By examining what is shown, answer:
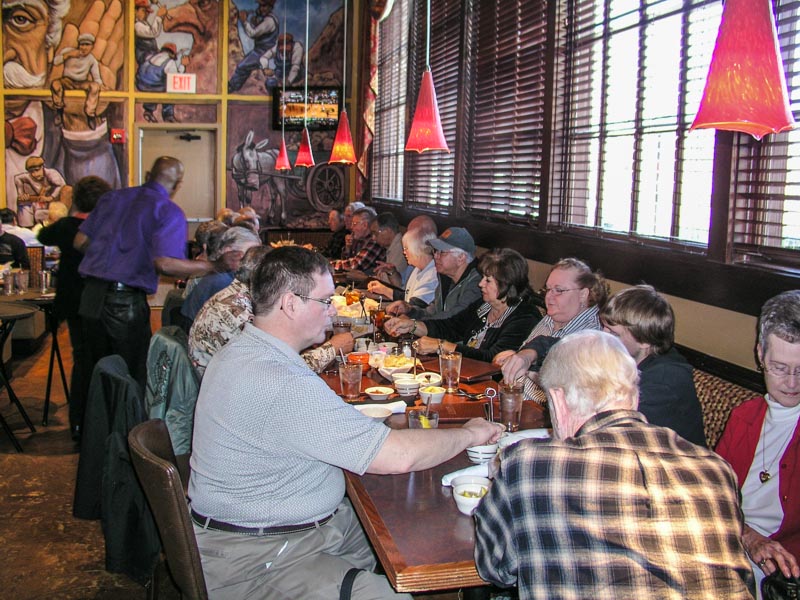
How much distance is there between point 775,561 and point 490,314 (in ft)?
8.15

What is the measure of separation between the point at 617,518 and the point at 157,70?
34.4 feet

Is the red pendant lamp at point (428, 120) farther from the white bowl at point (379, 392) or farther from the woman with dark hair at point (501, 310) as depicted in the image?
the white bowl at point (379, 392)

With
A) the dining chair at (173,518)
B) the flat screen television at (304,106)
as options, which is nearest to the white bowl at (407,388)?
the dining chair at (173,518)

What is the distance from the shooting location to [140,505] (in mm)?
3027

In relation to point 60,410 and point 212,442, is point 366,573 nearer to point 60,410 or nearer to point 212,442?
point 212,442

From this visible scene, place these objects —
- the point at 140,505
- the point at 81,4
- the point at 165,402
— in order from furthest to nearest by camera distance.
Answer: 1. the point at 81,4
2. the point at 165,402
3. the point at 140,505

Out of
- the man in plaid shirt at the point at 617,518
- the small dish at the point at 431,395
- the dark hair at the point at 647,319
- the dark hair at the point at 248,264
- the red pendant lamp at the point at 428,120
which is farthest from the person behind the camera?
the red pendant lamp at the point at 428,120

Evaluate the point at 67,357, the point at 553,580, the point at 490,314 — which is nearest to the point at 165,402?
the point at 490,314

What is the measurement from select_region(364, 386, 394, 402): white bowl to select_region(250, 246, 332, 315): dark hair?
2.82 feet

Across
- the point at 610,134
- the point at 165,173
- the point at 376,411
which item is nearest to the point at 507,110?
the point at 610,134

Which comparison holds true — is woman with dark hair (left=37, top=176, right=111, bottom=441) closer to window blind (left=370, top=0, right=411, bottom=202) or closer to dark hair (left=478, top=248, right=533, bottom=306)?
dark hair (left=478, top=248, right=533, bottom=306)

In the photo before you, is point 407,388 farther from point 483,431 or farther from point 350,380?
point 483,431

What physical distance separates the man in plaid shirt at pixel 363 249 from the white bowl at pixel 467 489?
605 centimetres

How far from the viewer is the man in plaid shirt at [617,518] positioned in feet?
4.71
